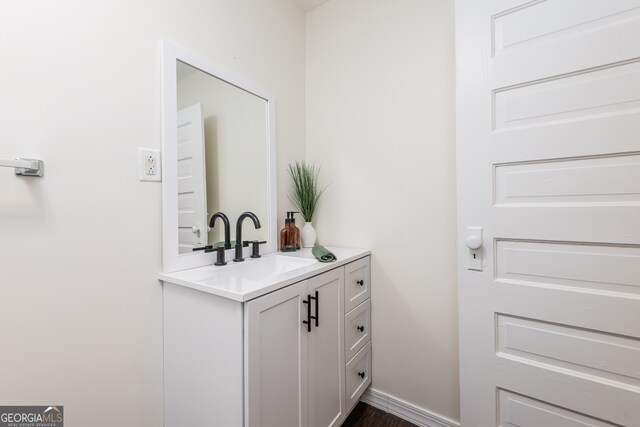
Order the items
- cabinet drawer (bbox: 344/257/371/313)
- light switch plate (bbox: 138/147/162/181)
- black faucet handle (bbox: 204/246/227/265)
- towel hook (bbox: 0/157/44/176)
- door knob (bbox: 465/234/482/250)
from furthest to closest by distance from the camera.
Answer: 1. cabinet drawer (bbox: 344/257/371/313)
2. black faucet handle (bbox: 204/246/227/265)
3. door knob (bbox: 465/234/482/250)
4. light switch plate (bbox: 138/147/162/181)
5. towel hook (bbox: 0/157/44/176)

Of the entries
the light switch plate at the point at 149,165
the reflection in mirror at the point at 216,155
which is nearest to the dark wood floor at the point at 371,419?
the reflection in mirror at the point at 216,155

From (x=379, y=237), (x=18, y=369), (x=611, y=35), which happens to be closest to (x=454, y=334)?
(x=379, y=237)

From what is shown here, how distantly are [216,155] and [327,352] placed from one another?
108 centimetres

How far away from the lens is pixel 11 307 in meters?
0.82

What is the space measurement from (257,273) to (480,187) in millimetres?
1050

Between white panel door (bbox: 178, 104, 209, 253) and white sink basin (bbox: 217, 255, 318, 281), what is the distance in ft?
0.65

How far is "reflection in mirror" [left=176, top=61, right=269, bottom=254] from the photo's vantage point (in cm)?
124

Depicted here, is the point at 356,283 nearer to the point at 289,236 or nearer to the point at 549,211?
the point at 289,236

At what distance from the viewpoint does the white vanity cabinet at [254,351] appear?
90 centimetres

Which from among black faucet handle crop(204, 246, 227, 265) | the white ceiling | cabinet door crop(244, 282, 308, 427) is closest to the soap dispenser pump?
black faucet handle crop(204, 246, 227, 265)

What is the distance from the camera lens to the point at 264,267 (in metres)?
1.36

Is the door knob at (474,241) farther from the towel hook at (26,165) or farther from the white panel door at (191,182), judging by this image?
the towel hook at (26,165)

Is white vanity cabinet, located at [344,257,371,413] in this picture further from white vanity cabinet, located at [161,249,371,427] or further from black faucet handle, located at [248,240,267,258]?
black faucet handle, located at [248,240,267,258]

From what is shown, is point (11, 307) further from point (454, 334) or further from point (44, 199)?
point (454, 334)
